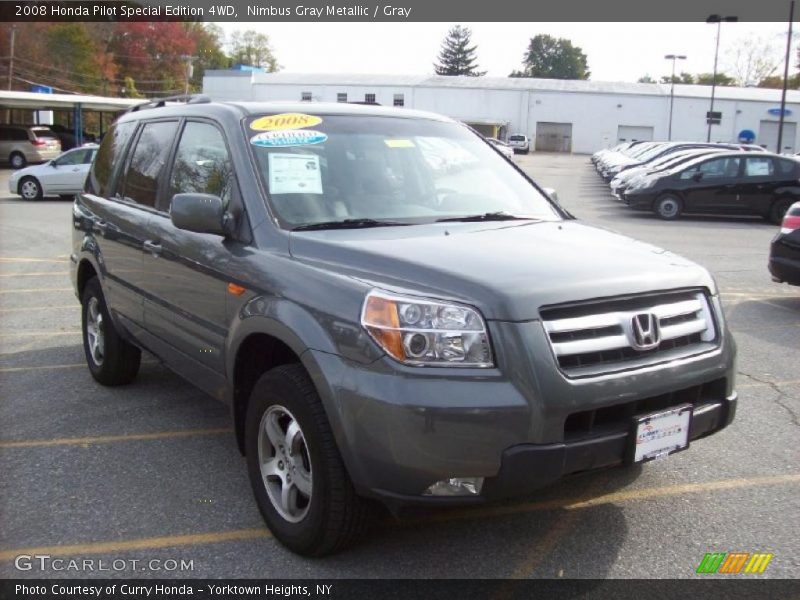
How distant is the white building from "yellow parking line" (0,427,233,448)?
68.0 m

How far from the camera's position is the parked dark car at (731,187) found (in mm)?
18547

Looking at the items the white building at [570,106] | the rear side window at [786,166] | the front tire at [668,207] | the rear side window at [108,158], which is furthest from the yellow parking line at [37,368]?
the white building at [570,106]

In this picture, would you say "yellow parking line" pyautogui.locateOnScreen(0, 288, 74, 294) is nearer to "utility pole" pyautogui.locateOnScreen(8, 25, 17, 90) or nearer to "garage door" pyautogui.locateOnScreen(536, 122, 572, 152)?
"utility pole" pyautogui.locateOnScreen(8, 25, 17, 90)

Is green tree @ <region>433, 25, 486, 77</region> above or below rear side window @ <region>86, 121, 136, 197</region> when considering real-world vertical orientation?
above

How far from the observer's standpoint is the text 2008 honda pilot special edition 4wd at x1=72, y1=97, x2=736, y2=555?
2.81m

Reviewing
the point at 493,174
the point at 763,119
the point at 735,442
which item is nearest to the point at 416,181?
the point at 493,174

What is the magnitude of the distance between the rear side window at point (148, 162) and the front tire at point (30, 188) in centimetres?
1848

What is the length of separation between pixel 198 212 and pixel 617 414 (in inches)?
80.9

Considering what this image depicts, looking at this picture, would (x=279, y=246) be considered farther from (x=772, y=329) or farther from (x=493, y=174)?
(x=772, y=329)

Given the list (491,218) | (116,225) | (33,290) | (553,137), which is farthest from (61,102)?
(553,137)

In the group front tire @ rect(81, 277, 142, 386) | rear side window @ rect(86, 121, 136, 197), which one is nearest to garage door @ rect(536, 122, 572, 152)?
rear side window @ rect(86, 121, 136, 197)

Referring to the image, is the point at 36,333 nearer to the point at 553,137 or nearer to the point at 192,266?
the point at 192,266

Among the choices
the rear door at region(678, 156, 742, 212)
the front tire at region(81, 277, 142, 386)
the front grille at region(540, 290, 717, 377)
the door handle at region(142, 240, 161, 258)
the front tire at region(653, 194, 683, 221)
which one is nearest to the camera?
the front grille at region(540, 290, 717, 377)

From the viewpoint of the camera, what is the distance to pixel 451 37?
108 m
